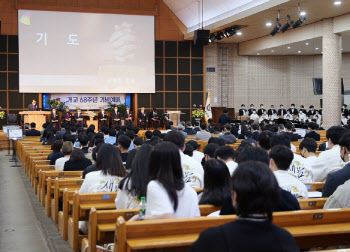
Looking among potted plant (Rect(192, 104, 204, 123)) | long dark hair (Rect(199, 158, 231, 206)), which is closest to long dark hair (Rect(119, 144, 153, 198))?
long dark hair (Rect(199, 158, 231, 206))

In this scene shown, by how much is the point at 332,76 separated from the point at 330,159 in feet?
39.9

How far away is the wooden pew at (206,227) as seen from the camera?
2449mm

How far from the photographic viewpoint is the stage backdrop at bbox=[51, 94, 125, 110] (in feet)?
71.1

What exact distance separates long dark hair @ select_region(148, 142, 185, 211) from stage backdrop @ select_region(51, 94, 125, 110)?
1931cm

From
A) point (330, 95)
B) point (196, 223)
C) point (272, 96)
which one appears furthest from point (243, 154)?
point (272, 96)

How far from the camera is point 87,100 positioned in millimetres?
21906

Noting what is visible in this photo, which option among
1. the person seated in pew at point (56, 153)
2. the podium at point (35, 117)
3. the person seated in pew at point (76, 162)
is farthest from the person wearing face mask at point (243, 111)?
the person seated in pew at point (76, 162)

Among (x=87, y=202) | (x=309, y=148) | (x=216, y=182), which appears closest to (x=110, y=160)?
(x=87, y=202)

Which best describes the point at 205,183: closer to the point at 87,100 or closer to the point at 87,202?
the point at 87,202

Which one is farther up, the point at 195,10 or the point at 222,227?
the point at 195,10

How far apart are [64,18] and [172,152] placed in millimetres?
18959

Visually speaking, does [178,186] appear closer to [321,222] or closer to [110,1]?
[321,222]

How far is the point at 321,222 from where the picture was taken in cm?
293

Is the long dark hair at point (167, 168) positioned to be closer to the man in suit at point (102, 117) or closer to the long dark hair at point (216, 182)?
the long dark hair at point (216, 182)
